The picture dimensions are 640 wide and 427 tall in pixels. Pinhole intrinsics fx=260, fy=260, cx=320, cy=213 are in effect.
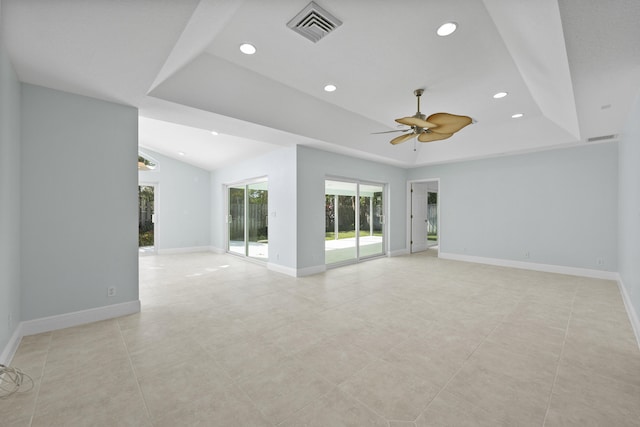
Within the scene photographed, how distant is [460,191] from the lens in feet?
22.6

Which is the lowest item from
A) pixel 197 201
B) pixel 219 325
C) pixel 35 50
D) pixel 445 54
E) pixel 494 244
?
pixel 219 325

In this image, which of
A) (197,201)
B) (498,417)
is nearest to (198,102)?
(498,417)

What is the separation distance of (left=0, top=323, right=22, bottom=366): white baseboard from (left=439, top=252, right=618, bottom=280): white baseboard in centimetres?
780

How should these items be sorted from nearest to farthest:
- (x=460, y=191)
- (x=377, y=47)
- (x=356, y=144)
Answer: (x=377, y=47) → (x=356, y=144) → (x=460, y=191)

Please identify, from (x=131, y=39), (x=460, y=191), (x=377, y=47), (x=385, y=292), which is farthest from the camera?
(x=460, y=191)

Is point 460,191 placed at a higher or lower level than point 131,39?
lower

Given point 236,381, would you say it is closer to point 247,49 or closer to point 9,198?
point 9,198

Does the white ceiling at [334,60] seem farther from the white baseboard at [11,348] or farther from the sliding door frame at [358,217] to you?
the white baseboard at [11,348]

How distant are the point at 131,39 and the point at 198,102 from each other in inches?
46.1

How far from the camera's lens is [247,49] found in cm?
283

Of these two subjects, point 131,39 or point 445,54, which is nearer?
point 131,39

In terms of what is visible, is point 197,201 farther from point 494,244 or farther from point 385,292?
point 494,244

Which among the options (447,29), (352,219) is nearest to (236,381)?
(447,29)

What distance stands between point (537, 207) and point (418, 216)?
3.03 metres
